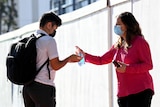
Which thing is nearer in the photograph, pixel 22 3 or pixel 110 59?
pixel 110 59

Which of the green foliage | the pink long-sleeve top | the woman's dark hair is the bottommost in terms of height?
the pink long-sleeve top

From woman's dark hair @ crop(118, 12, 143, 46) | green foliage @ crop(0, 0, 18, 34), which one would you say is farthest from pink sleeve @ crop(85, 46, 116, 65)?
green foliage @ crop(0, 0, 18, 34)

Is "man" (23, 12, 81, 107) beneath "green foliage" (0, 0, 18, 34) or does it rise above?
beneath

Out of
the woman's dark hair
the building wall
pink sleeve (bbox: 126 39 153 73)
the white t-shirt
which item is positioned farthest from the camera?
the building wall

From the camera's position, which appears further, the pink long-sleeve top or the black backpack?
the black backpack

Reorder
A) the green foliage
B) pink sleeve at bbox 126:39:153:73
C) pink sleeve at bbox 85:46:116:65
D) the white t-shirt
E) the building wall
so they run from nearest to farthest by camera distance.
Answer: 1. pink sleeve at bbox 126:39:153:73
2. the white t-shirt
3. pink sleeve at bbox 85:46:116:65
4. the building wall
5. the green foliage

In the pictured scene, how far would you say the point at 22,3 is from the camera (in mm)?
41656

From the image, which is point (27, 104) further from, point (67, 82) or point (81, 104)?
point (67, 82)

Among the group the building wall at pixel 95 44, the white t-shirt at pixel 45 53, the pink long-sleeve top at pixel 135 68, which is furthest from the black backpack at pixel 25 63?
the building wall at pixel 95 44

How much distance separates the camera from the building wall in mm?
5629

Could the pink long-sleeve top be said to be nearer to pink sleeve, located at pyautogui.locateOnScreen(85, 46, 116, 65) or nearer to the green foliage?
pink sleeve, located at pyautogui.locateOnScreen(85, 46, 116, 65)

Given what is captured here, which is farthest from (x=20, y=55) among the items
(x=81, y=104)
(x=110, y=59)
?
(x=81, y=104)

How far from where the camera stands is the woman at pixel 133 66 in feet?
15.3

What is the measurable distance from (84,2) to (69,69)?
381 centimetres
